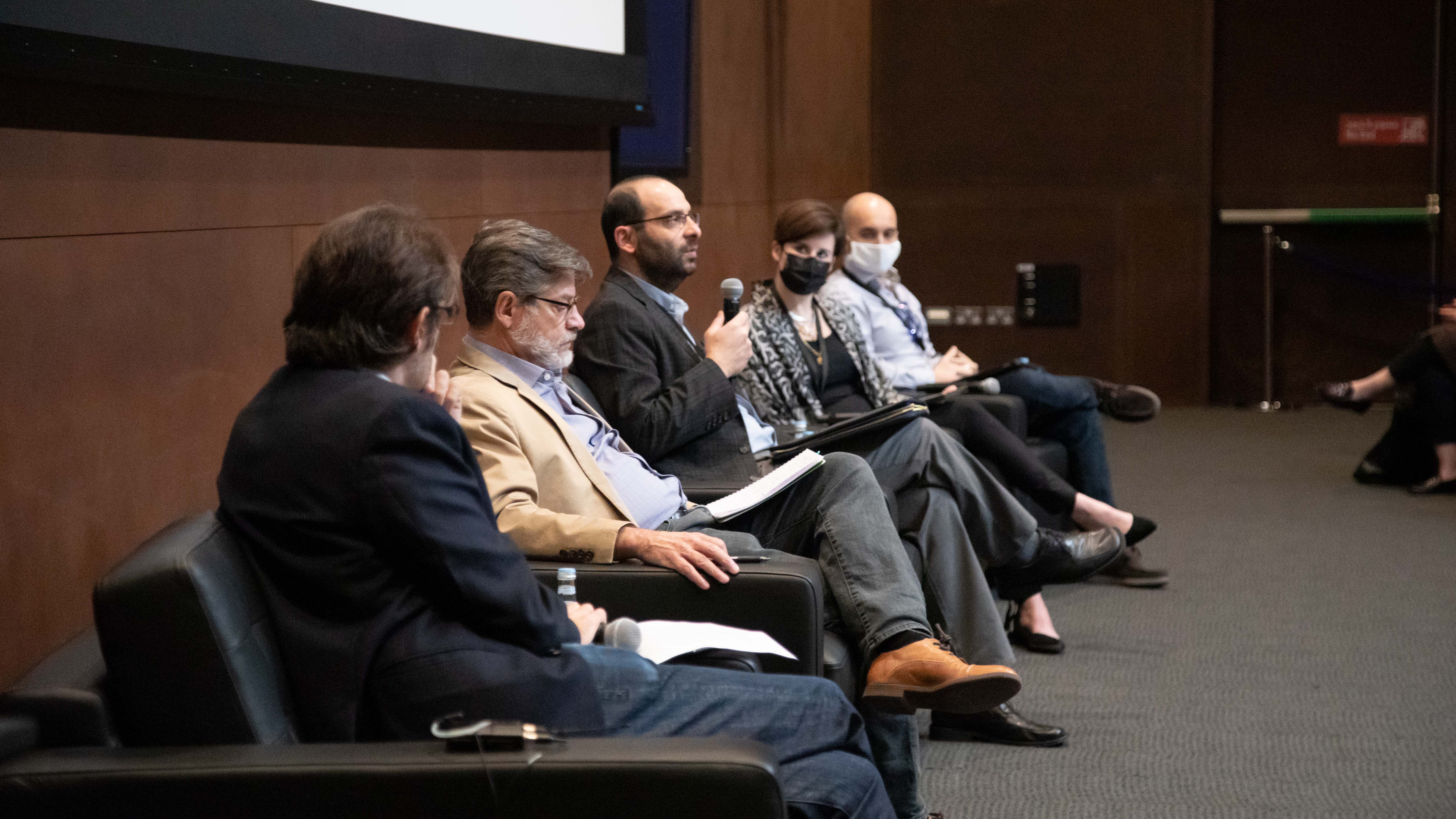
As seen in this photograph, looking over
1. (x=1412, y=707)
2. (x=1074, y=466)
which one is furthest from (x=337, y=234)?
(x=1074, y=466)

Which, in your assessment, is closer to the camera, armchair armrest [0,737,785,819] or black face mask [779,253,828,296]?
armchair armrest [0,737,785,819]

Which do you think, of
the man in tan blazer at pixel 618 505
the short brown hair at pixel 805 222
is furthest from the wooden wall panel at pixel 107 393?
the short brown hair at pixel 805 222

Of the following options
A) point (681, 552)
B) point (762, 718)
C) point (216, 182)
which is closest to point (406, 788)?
point (762, 718)

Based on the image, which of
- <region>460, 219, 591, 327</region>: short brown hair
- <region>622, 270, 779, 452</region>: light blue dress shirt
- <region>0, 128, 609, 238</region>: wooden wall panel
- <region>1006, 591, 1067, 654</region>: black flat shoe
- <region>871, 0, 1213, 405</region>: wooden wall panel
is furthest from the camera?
<region>871, 0, 1213, 405</region>: wooden wall panel

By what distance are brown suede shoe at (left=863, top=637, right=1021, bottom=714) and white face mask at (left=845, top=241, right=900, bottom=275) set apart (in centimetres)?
249

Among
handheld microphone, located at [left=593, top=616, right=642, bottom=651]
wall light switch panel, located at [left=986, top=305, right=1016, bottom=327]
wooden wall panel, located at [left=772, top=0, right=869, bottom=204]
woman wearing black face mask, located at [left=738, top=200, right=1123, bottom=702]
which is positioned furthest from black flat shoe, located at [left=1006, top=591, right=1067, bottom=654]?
wall light switch panel, located at [left=986, top=305, right=1016, bottom=327]

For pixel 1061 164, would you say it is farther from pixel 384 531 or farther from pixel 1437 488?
pixel 384 531

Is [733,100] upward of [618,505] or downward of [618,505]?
upward

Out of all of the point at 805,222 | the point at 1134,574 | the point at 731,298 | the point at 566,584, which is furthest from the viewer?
the point at 1134,574

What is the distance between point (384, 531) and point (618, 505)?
877mm

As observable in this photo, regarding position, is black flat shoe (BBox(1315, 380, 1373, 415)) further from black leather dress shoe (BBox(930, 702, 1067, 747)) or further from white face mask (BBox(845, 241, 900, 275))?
black leather dress shoe (BBox(930, 702, 1067, 747))

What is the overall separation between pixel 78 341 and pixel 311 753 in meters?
1.03

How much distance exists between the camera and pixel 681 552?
2180 millimetres

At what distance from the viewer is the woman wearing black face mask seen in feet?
11.9
